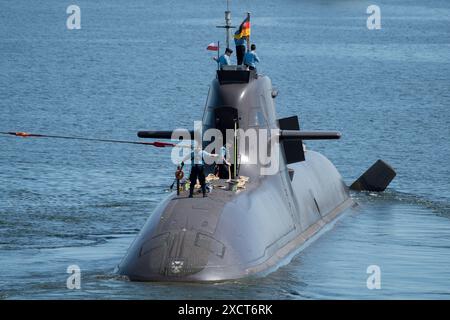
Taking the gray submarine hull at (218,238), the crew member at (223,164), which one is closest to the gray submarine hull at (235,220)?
the gray submarine hull at (218,238)

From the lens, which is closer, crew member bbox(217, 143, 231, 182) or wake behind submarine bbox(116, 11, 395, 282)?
wake behind submarine bbox(116, 11, 395, 282)

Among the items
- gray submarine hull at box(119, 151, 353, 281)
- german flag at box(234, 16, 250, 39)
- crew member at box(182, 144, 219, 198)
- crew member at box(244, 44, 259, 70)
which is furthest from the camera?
german flag at box(234, 16, 250, 39)

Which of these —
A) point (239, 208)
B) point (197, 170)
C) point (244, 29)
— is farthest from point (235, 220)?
point (244, 29)

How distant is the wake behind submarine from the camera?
3516 cm

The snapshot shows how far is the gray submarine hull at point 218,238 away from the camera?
114 feet

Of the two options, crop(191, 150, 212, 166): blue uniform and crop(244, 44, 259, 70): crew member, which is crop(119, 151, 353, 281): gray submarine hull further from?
crop(244, 44, 259, 70): crew member

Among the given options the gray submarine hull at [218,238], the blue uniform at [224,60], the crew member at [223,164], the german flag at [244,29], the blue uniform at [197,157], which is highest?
the german flag at [244,29]

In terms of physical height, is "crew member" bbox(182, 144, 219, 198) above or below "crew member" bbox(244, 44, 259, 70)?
below

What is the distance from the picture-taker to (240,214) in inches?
1496

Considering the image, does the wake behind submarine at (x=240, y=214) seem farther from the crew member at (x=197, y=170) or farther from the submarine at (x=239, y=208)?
the crew member at (x=197, y=170)

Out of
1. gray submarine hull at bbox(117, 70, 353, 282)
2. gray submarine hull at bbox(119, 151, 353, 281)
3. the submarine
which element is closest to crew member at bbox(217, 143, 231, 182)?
the submarine

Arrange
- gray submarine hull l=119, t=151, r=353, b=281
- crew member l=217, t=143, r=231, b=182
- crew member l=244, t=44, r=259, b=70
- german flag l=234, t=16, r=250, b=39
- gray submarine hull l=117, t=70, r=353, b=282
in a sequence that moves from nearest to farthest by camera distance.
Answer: gray submarine hull l=119, t=151, r=353, b=281
gray submarine hull l=117, t=70, r=353, b=282
crew member l=217, t=143, r=231, b=182
crew member l=244, t=44, r=259, b=70
german flag l=234, t=16, r=250, b=39

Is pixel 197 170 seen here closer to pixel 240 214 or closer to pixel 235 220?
pixel 240 214

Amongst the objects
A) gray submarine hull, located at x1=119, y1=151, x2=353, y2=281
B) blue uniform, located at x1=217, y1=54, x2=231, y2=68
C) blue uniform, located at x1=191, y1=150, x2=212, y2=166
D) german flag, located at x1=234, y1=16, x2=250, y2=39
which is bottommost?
gray submarine hull, located at x1=119, y1=151, x2=353, y2=281
